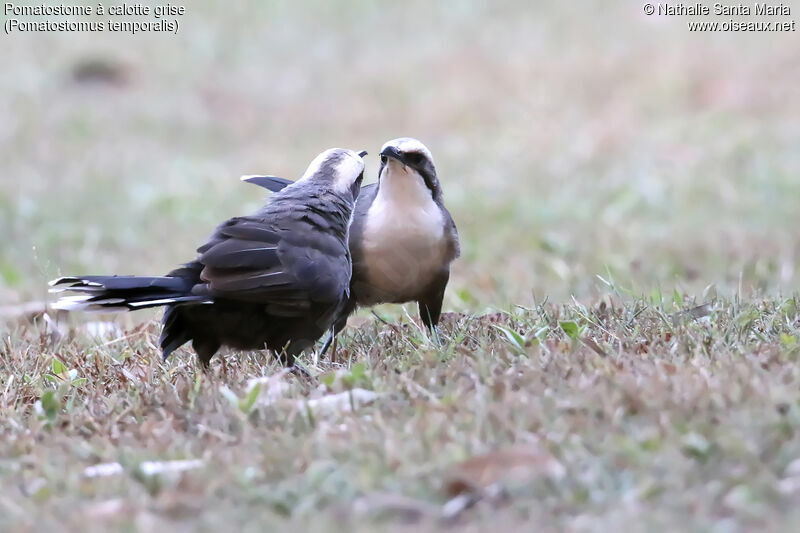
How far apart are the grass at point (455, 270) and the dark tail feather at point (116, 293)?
0.94ft

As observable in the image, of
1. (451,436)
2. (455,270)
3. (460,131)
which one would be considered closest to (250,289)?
(451,436)

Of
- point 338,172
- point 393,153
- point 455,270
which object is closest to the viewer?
point 393,153

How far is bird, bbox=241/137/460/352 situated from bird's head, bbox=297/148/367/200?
15cm

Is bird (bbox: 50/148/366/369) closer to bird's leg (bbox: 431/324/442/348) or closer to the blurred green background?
bird's leg (bbox: 431/324/442/348)

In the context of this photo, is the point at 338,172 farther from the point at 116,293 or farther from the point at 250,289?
the point at 116,293

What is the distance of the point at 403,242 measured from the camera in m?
5.33

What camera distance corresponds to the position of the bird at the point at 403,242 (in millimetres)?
5340

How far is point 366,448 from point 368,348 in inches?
60.2

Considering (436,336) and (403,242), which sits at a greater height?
(403,242)

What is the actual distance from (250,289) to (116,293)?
1.66 ft

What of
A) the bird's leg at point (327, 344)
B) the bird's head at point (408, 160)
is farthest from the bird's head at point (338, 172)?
the bird's leg at point (327, 344)

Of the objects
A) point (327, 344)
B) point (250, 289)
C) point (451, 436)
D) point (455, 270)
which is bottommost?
point (455, 270)

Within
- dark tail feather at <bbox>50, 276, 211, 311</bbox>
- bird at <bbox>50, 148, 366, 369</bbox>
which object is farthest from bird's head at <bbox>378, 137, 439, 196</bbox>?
dark tail feather at <bbox>50, 276, 211, 311</bbox>

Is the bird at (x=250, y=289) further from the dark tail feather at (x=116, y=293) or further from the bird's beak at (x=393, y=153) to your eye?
the bird's beak at (x=393, y=153)
